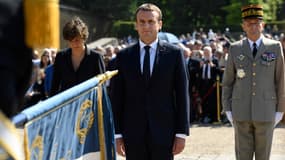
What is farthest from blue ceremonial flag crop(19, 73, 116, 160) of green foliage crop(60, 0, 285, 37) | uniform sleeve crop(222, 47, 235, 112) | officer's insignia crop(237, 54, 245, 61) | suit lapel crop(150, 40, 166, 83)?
green foliage crop(60, 0, 285, 37)

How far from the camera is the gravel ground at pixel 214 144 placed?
10.0 meters

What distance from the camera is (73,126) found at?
5.59 m

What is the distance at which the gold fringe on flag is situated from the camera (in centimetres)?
218

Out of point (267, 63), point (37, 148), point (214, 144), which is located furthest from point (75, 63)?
point (214, 144)

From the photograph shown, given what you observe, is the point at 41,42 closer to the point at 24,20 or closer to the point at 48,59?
the point at 24,20

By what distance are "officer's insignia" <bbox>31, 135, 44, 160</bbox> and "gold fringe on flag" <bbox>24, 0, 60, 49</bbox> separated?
2.57m

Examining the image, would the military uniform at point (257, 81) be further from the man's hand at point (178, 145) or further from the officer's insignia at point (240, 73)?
the man's hand at point (178, 145)

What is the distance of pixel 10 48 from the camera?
2115 mm

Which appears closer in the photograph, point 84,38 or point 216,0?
point 84,38

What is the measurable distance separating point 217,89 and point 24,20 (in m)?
13.1

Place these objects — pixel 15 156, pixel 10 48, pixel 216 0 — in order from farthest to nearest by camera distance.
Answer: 1. pixel 216 0
2. pixel 15 156
3. pixel 10 48

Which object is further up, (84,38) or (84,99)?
(84,38)

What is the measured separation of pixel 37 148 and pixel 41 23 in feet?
8.97

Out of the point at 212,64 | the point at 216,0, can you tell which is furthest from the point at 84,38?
the point at 216,0
